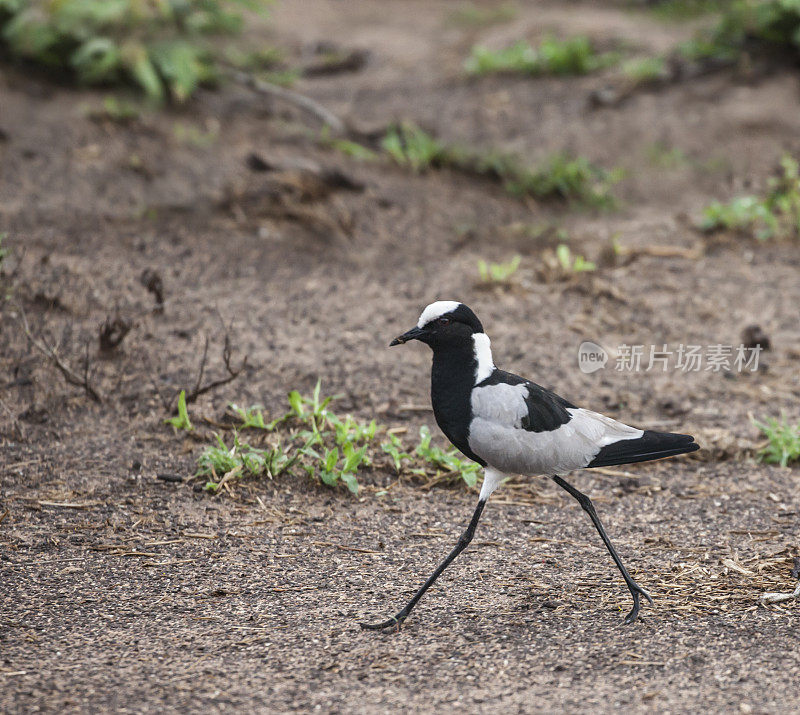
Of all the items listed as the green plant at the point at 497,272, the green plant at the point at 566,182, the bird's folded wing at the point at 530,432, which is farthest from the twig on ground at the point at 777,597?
the green plant at the point at 566,182

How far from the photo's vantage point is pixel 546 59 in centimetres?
1070

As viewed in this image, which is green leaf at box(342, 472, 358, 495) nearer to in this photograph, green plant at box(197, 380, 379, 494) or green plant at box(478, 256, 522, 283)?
green plant at box(197, 380, 379, 494)

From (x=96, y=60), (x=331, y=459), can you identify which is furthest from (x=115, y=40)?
(x=331, y=459)

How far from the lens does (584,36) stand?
443 inches

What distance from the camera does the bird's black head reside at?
3.75 m

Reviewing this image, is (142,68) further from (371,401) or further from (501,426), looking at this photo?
(501,426)

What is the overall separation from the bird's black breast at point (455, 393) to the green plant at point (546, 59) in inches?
301

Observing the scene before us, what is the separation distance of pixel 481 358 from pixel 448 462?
1.32 meters

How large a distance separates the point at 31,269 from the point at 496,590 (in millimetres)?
3994

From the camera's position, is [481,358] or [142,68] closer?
[481,358]

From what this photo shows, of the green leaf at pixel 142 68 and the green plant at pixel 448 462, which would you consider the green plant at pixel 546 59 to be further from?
the green plant at pixel 448 462

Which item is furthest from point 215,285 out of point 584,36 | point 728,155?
point 584,36

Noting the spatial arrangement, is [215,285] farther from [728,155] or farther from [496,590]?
[728,155]

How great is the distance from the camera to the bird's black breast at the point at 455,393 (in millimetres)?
3713
